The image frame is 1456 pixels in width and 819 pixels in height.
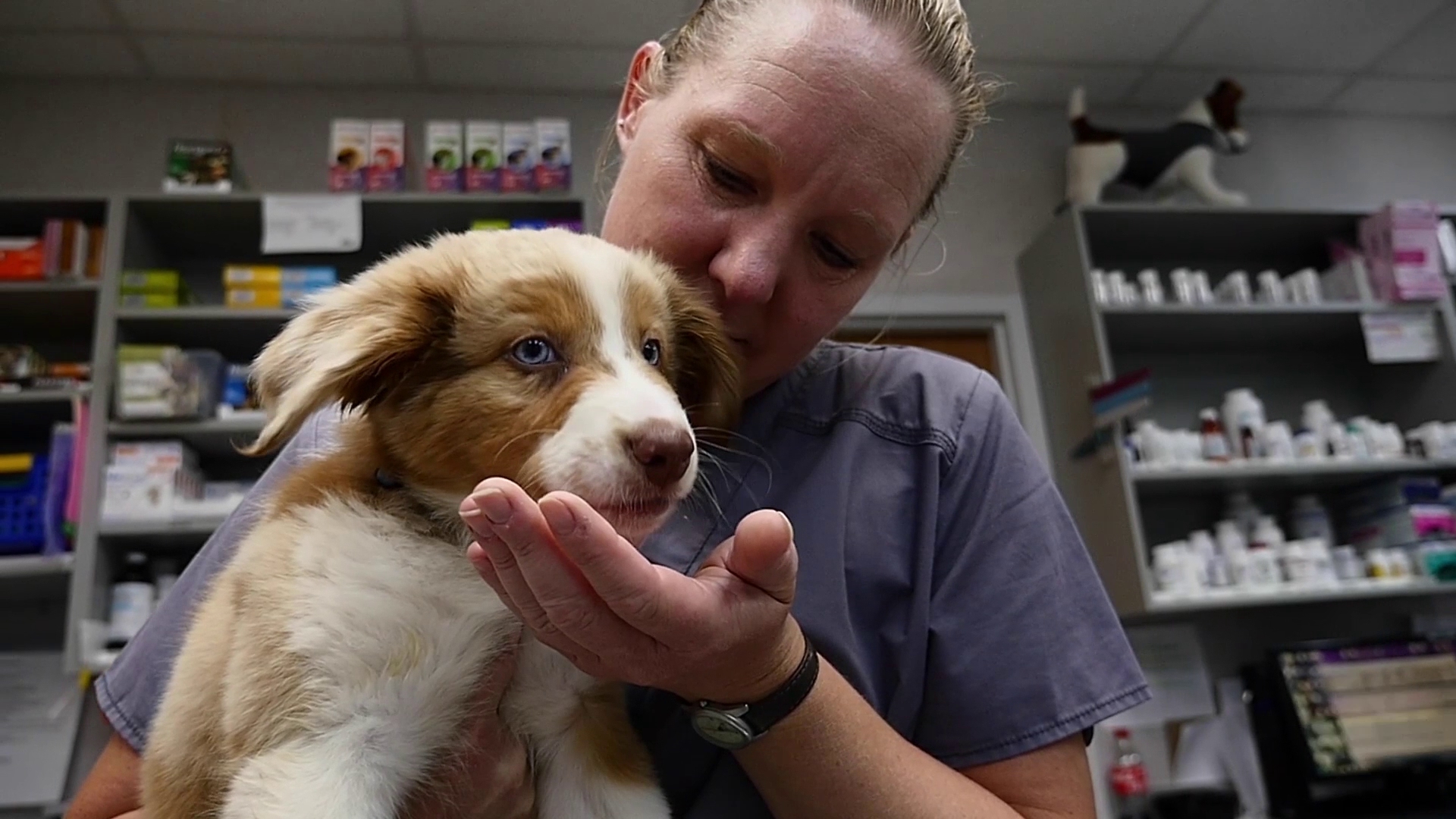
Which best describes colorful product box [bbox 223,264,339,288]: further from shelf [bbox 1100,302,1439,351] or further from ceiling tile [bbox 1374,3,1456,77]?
ceiling tile [bbox 1374,3,1456,77]

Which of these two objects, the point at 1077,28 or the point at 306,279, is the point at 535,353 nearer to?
the point at 306,279

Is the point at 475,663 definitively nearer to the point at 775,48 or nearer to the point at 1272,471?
the point at 775,48

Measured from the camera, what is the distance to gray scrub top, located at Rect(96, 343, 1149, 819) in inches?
34.5

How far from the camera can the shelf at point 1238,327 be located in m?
2.88

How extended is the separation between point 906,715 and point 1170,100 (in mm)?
3495

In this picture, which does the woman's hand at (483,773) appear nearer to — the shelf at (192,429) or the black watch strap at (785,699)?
the black watch strap at (785,699)

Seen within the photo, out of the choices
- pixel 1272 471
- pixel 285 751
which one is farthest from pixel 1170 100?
pixel 285 751

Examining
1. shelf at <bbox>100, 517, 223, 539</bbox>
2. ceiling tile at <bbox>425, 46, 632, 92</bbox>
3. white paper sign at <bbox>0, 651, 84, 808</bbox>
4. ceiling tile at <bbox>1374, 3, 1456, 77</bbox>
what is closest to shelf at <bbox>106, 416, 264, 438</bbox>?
shelf at <bbox>100, 517, 223, 539</bbox>

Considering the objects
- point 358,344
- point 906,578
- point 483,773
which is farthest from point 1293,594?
point 358,344

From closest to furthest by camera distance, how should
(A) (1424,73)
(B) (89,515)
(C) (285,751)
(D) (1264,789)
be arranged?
(C) (285,751)
(B) (89,515)
(D) (1264,789)
(A) (1424,73)

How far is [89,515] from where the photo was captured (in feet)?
7.63

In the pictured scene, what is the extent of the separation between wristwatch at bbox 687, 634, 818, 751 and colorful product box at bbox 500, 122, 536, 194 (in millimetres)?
2255

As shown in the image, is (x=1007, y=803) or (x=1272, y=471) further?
(x=1272, y=471)

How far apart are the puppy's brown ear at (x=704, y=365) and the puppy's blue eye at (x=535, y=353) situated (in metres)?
0.17
